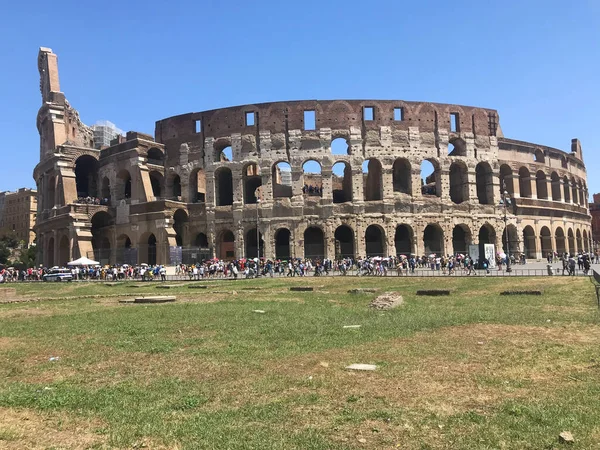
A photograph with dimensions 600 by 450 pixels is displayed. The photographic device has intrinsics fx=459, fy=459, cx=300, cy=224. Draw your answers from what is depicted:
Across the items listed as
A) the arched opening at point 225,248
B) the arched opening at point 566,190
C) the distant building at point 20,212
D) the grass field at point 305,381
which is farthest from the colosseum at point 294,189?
the distant building at point 20,212

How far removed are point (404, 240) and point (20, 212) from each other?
282 feet

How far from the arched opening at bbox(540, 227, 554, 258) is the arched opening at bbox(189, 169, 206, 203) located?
1322 inches

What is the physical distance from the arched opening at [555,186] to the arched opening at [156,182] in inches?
1555

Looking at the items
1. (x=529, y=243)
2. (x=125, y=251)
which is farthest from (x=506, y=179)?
(x=125, y=251)

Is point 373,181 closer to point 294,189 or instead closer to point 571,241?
point 294,189

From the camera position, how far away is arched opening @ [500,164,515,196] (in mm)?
43875

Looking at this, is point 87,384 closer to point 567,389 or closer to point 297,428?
point 297,428

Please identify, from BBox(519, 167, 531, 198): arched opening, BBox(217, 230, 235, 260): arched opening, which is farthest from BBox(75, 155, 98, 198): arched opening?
BBox(519, 167, 531, 198): arched opening

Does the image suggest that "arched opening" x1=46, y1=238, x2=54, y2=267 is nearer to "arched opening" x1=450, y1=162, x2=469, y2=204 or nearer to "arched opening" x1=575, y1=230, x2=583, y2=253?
"arched opening" x1=450, y1=162, x2=469, y2=204

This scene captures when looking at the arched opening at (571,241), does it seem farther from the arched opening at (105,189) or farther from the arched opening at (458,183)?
the arched opening at (105,189)

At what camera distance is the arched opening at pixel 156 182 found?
43.2 meters

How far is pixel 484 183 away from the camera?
144 feet

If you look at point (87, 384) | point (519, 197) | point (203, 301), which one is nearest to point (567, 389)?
point (87, 384)

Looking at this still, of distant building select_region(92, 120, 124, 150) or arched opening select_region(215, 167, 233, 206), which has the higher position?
distant building select_region(92, 120, 124, 150)
